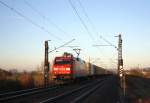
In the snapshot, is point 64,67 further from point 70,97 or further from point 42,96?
point 70,97

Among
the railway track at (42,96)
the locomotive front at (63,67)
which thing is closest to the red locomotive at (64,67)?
the locomotive front at (63,67)

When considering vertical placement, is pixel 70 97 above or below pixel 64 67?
below

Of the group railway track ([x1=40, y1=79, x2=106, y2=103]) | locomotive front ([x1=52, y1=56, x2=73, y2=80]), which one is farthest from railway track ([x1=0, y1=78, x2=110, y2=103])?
locomotive front ([x1=52, y1=56, x2=73, y2=80])

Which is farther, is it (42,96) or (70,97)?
Answer: (42,96)

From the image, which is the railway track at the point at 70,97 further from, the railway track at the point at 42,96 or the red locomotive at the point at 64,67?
the red locomotive at the point at 64,67

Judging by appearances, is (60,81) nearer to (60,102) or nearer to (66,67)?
(66,67)

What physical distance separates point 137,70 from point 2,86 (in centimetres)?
11881

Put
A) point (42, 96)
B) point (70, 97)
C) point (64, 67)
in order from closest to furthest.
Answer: point (70, 97), point (42, 96), point (64, 67)

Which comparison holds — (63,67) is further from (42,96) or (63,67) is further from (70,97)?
(70,97)

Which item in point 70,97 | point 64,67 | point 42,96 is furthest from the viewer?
point 64,67

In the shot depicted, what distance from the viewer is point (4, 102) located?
20.1m

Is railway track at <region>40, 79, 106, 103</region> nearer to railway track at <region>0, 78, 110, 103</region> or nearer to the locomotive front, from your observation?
railway track at <region>0, 78, 110, 103</region>

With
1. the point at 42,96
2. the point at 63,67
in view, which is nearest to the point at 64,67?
the point at 63,67

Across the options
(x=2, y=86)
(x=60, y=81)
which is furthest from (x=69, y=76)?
(x=2, y=86)
